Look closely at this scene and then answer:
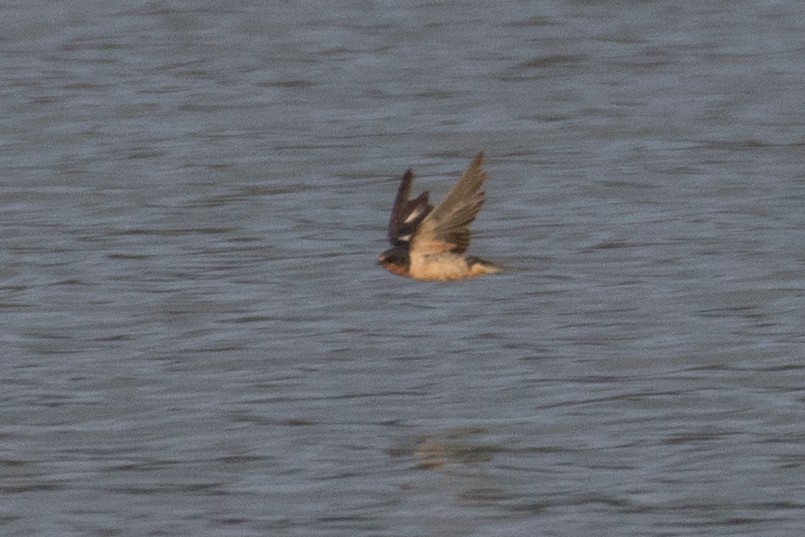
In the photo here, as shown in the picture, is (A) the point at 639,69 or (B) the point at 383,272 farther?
(A) the point at 639,69

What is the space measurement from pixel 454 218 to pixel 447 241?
0.15m

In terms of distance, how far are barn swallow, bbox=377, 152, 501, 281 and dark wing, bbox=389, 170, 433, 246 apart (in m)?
0.15

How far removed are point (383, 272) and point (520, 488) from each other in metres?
4.19

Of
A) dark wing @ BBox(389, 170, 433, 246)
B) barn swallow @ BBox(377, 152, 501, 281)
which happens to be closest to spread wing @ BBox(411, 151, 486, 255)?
barn swallow @ BBox(377, 152, 501, 281)

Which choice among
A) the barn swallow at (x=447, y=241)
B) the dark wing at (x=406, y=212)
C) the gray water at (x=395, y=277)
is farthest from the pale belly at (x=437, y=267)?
the gray water at (x=395, y=277)

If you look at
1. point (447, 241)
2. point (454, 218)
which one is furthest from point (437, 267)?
point (454, 218)

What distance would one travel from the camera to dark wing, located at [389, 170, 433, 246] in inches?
435

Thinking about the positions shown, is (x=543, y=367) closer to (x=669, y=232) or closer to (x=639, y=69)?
(x=669, y=232)

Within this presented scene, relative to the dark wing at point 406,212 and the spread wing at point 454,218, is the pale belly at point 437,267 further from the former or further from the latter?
the dark wing at point 406,212

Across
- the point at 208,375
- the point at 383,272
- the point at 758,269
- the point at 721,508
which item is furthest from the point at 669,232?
the point at 721,508

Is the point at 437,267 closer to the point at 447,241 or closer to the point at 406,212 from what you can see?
the point at 447,241

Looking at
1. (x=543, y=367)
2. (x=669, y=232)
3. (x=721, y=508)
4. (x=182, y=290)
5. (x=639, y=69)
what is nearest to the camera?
(x=721, y=508)

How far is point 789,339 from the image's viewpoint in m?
13.1

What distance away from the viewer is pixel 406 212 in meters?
11.2
